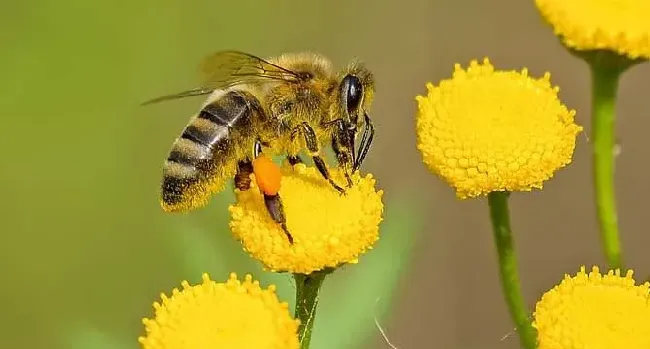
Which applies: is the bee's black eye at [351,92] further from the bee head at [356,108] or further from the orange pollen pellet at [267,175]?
the orange pollen pellet at [267,175]

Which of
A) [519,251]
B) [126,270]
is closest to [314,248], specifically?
[126,270]

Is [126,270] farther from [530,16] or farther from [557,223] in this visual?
[530,16]

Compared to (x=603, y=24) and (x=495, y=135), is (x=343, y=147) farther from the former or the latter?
(x=603, y=24)

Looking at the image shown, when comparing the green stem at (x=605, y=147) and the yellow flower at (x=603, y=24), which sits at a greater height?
the yellow flower at (x=603, y=24)

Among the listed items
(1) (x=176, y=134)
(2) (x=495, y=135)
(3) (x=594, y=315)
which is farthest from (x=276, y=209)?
(1) (x=176, y=134)

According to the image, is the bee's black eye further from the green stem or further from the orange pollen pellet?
the green stem

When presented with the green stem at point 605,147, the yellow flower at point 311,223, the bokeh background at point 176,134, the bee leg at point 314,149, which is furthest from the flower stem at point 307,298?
the bokeh background at point 176,134
